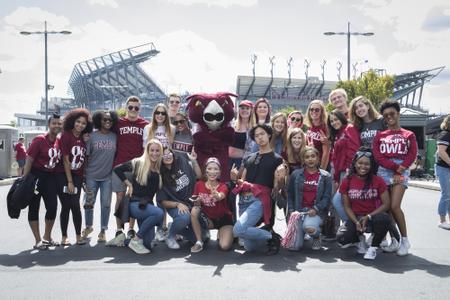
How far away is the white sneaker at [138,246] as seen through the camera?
198 inches

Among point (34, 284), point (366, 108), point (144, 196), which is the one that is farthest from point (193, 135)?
point (34, 284)

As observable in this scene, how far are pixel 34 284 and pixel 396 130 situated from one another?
4273mm

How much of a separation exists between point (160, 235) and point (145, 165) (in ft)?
3.75

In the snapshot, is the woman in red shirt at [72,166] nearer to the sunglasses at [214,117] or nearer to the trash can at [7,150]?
the sunglasses at [214,117]

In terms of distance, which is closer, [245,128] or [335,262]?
[335,262]

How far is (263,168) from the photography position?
522cm

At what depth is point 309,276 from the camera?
161 inches

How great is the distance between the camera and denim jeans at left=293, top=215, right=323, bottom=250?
5.03 meters

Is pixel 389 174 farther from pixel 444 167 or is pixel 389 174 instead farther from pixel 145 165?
pixel 145 165

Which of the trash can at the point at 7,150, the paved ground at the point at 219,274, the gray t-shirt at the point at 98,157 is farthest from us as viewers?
the trash can at the point at 7,150

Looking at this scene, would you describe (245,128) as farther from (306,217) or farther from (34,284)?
(34,284)

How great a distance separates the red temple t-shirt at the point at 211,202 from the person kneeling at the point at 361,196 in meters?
1.44

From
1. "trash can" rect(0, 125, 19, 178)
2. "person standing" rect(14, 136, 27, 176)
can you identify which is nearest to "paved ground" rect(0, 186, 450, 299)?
"person standing" rect(14, 136, 27, 176)

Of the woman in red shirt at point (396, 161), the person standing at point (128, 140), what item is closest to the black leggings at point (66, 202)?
the person standing at point (128, 140)
